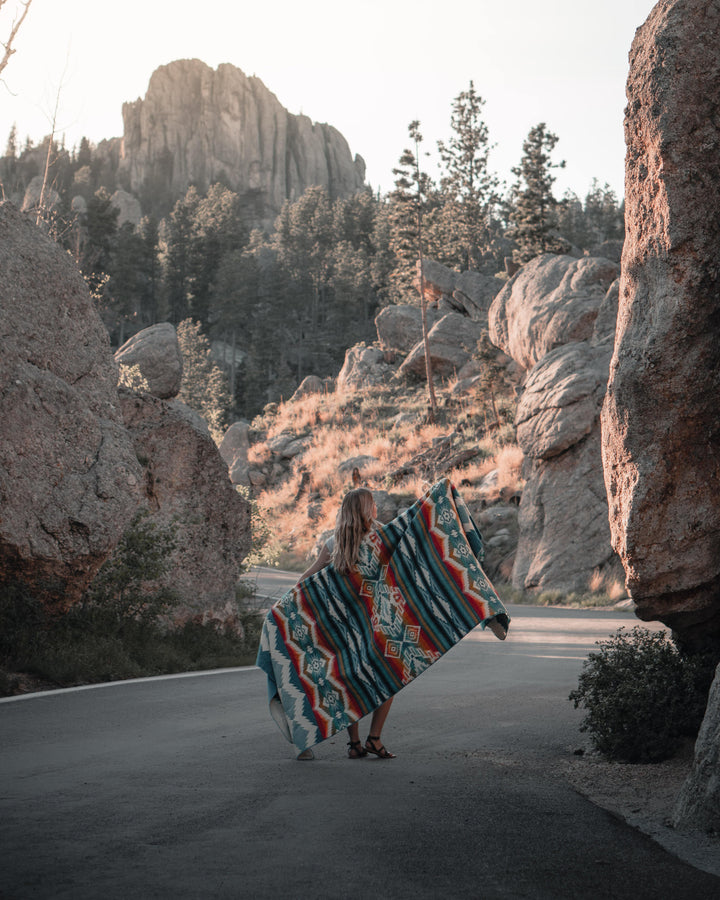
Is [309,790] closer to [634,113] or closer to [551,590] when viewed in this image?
[634,113]

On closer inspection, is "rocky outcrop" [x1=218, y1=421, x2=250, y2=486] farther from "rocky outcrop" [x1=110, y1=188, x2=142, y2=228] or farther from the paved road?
"rocky outcrop" [x1=110, y1=188, x2=142, y2=228]

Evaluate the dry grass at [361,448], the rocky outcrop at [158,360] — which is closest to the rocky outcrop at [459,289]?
the dry grass at [361,448]

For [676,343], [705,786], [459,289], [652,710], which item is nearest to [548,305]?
[459,289]

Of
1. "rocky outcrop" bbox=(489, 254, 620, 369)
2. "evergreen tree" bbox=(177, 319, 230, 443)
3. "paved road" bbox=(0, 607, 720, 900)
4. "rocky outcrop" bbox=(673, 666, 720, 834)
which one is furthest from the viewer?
"evergreen tree" bbox=(177, 319, 230, 443)

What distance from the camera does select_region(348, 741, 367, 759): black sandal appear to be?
6.20 meters

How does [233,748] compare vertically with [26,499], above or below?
below

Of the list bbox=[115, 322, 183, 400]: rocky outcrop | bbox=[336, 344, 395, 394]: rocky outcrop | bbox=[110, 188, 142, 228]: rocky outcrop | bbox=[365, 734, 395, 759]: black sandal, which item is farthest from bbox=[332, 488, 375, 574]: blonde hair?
bbox=[110, 188, 142, 228]: rocky outcrop

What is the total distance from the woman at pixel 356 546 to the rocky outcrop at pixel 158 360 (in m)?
16.4

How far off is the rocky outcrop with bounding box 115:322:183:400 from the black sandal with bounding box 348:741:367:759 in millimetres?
16707

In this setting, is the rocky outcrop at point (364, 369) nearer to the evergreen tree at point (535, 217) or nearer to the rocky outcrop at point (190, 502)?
the evergreen tree at point (535, 217)

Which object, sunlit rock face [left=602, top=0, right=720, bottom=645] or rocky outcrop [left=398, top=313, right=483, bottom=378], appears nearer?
sunlit rock face [left=602, top=0, right=720, bottom=645]

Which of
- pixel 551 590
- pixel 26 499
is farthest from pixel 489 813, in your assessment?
pixel 551 590

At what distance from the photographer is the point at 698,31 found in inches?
229

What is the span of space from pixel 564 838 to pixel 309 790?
4.69 ft
